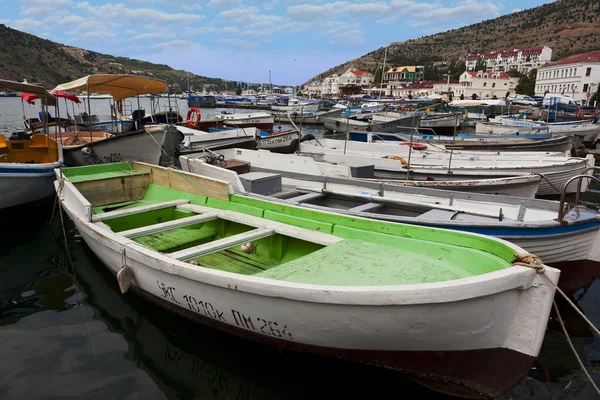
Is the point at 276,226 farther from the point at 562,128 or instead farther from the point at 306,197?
the point at 562,128

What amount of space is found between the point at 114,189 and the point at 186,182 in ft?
5.67

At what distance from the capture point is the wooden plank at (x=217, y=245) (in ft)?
15.9

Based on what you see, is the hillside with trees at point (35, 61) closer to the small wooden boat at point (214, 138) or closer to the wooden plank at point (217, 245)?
the small wooden boat at point (214, 138)

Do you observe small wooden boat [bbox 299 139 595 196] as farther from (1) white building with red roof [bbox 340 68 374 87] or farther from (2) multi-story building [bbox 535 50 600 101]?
(1) white building with red roof [bbox 340 68 374 87]

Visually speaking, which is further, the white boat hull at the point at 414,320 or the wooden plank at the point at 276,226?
the wooden plank at the point at 276,226

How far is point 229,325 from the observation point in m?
4.51

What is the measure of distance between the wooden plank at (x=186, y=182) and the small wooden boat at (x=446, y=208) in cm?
52

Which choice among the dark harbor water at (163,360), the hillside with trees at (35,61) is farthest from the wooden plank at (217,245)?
A: the hillside with trees at (35,61)

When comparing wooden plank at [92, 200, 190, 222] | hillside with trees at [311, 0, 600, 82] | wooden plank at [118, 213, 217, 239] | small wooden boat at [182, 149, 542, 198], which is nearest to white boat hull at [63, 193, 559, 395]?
wooden plank at [118, 213, 217, 239]

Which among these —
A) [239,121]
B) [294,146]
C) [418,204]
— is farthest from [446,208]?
[239,121]

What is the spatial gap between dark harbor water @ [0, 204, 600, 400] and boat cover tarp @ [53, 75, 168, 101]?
6765 millimetres

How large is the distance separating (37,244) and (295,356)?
7.00 meters

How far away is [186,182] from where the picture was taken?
762 cm

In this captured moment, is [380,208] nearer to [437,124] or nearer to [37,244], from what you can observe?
[37,244]
